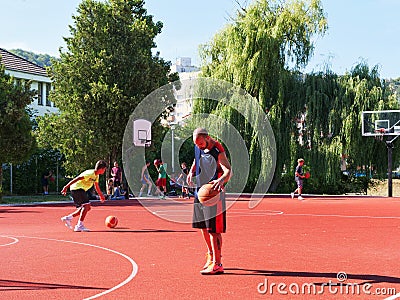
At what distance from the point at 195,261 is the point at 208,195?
169 centimetres

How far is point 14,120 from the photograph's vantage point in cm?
2844

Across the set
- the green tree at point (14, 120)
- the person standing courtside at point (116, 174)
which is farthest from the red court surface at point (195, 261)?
the person standing courtside at point (116, 174)

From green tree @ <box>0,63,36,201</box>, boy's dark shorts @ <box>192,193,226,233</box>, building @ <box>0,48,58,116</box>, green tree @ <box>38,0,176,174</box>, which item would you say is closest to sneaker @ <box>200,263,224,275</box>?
boy's dark shorts @ <box>192,193,226,233</box>

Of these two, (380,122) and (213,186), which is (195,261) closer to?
(213,186)

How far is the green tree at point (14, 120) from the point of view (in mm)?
27906

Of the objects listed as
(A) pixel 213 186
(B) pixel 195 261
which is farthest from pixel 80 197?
(A) pixel 213 186

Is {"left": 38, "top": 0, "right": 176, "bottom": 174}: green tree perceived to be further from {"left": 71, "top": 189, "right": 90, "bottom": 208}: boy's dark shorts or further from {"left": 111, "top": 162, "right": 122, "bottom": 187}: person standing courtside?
{"left": 71, "top": 189, "right": 90, "bottom": 208}: boy's dark shorts

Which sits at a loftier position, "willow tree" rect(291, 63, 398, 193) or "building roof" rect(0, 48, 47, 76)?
"building roof" rect(0, 48, 47, 76)

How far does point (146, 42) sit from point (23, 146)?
10394 mm

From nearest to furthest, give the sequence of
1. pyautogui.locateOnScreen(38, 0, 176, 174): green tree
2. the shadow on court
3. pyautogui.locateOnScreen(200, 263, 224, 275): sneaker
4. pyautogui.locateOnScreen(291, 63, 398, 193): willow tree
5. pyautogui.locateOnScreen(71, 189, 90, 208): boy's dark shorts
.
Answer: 1. the shadow on court
2. pyautogui.locateOnScreen(200, 263, 224, 275): sneaker
3. pyautogui.locateOnScreen(71, 189, 90, 208): boy's dark shorts
4. pyautogui.locateOnScreen(38, 0, 176, 174): green tree
5. pyautogui.locateOnScreen(291, 63, 398, 193): willow tree

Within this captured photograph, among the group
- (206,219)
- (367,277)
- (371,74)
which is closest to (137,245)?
(206,219)

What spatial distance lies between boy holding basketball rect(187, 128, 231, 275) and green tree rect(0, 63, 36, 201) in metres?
20.2

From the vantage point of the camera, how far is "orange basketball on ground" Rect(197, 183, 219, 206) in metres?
9.03

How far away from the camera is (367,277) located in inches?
340
